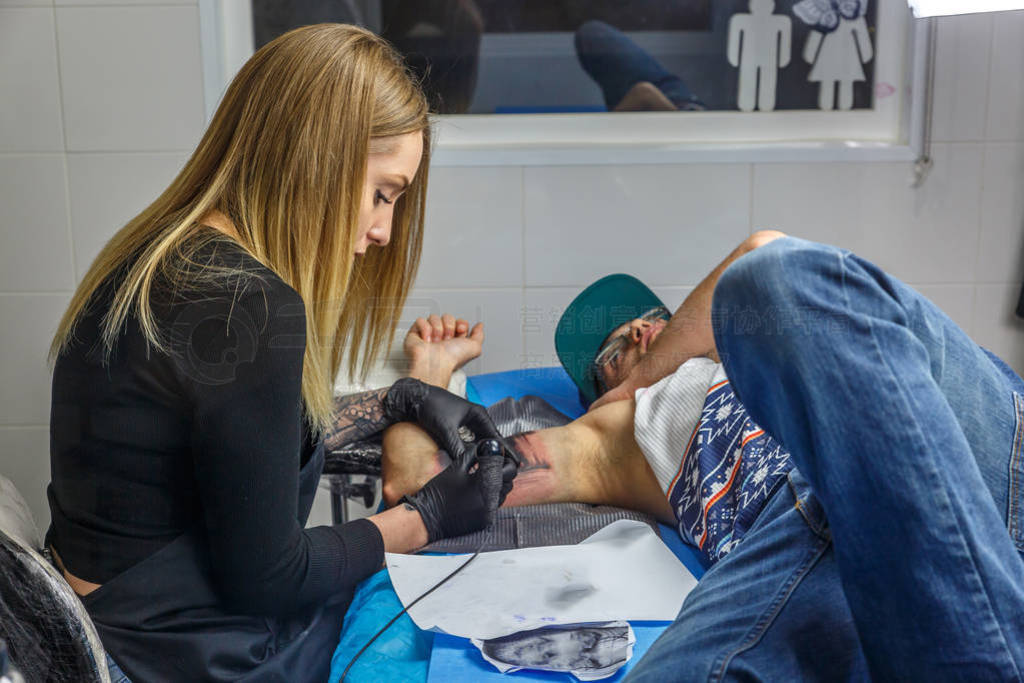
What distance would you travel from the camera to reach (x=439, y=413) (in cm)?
109

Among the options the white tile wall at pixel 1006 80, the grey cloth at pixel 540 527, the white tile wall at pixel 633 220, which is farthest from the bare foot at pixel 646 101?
the grey cloth at pixel 540 527

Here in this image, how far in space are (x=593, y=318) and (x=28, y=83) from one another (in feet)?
3.39

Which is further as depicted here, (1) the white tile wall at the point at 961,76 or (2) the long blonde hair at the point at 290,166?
(1) the white tile wall at the point at 961,76

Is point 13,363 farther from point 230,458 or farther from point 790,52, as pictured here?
point 790,52

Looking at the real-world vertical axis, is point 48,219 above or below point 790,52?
below

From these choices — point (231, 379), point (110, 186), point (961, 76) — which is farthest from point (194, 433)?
point (961, 76)

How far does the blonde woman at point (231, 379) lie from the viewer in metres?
0.60

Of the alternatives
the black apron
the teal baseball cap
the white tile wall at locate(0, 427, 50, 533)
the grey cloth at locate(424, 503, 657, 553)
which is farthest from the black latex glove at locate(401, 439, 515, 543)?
A: the white tile wall at locate(0, 427, 50, 533)

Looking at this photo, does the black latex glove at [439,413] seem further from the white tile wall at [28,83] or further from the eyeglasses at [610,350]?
the white tile wall at [28,83]

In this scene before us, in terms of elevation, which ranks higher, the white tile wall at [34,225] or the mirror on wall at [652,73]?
the mirror on wall at [652,73]

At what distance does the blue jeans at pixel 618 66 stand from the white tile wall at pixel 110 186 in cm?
73

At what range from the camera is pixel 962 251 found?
1.52 m

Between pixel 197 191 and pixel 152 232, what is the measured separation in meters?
0.05

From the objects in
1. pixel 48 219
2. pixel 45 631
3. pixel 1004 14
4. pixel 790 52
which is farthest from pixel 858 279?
pixel 48 219
